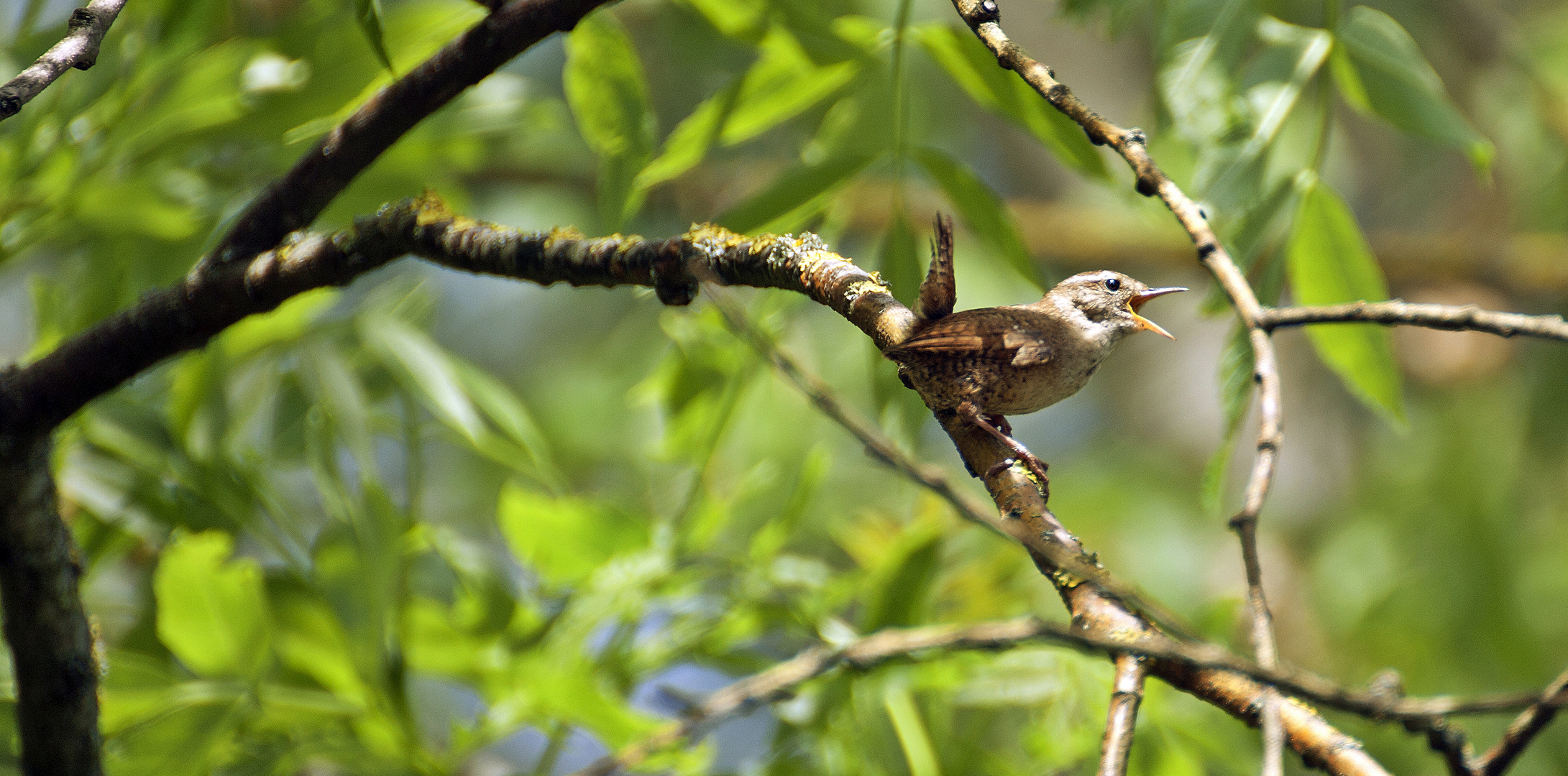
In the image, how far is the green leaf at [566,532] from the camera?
2.62 meters

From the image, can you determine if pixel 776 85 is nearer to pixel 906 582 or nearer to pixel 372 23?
pixel 372 23

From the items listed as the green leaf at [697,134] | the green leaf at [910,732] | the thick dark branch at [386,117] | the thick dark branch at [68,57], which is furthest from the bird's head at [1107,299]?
the thick dark branch at [68,57]

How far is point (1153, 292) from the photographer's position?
1.86 meters

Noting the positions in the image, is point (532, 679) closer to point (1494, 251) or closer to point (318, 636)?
point (318, 636)

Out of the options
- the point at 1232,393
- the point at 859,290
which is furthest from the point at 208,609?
the point at 1232,393

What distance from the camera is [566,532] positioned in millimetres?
2645

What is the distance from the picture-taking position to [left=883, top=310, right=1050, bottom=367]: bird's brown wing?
1.29 metres

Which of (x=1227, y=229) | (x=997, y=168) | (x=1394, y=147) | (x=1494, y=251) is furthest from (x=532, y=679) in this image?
(x=1394, y=147)

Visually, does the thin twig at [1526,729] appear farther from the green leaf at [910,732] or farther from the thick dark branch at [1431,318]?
the green leaf at [910,732]

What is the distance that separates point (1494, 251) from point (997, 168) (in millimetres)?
3163

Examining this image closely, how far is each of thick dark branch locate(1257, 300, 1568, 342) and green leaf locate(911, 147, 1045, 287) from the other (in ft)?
2.48

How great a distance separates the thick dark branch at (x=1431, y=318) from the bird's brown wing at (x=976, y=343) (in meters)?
0.34

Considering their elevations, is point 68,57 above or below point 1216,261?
below

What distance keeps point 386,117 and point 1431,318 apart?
1413 millimetres
